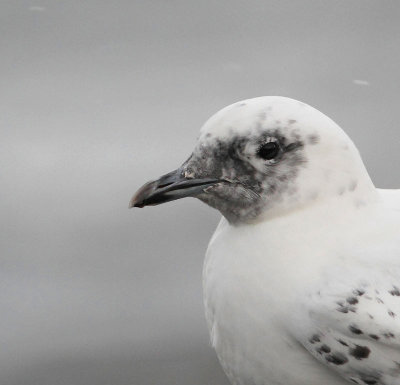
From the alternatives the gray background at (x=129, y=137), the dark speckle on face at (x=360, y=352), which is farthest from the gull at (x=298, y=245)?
the gray background at (x=129, y=137)

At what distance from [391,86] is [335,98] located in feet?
0.73

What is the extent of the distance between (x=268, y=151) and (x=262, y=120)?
61 millimetres

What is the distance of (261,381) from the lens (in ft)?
7.06

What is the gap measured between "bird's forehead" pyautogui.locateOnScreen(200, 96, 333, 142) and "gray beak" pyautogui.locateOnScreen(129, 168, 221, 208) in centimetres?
9

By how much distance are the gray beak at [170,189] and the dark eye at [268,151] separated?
10cm

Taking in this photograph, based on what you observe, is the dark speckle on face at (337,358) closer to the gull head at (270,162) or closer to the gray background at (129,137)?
the gull head at (270,162)

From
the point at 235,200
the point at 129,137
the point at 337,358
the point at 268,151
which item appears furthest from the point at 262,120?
the point at 129,137

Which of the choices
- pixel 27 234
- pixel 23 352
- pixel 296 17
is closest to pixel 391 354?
pixel 23 352

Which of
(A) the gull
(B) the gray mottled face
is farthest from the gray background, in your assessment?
(B) the gray mottled face

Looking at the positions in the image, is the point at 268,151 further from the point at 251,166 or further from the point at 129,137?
the point at 129,137

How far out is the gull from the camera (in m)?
2.04

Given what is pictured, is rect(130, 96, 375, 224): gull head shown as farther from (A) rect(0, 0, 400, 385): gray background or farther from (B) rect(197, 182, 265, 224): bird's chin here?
(A) rect(0, 0, 400, 385): gray background

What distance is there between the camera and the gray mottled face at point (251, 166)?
6.80 ft

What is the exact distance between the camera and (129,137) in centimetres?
368
